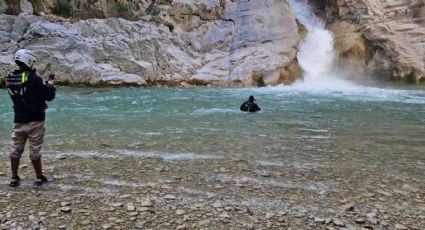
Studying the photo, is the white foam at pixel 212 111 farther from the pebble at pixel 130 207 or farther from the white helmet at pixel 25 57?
the pebble at pixel 130 207

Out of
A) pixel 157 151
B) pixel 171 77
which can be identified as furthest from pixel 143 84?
pixel 157 151

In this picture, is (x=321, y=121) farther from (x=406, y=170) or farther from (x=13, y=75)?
(x=13, y=75)

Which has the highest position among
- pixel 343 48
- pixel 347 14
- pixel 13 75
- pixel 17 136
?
pixel 347 14

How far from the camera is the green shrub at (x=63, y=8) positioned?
31.2 m

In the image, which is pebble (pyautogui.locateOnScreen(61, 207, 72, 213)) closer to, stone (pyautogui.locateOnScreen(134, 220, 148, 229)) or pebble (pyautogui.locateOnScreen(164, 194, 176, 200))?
stone (pyautogui.locateOnScreen(134, 220, 148, 229))

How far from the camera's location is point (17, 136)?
A: 593cm

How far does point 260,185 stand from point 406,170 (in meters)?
2.91

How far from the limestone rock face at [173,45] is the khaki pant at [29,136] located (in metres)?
22.8

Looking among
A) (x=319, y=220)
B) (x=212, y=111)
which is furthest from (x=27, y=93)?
(x=212, y=111)

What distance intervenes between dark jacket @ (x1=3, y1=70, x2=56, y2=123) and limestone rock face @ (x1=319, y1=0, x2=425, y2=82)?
1354 inches

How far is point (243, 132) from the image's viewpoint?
11.1 meters

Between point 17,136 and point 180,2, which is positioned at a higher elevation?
point 180,2

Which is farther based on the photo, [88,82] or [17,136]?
[88,82]

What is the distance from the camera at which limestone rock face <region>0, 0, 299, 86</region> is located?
2828 cm
